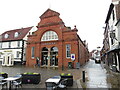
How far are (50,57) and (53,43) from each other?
343 cm

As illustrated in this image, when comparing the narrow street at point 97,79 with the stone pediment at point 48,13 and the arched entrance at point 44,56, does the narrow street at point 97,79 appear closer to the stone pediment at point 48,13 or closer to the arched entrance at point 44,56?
the arched entrance at point 44,56

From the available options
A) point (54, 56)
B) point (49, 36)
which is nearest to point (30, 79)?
point (54, 56)

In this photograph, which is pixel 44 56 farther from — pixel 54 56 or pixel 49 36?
pixel 49 36

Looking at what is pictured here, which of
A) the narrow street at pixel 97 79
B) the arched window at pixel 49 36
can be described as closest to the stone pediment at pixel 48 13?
the arched window at pixel 49 36

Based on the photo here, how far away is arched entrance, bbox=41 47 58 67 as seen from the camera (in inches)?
905

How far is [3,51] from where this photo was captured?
2989cm

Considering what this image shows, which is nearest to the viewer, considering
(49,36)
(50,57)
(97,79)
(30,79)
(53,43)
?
(30,79)

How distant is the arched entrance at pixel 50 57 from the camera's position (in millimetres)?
22984

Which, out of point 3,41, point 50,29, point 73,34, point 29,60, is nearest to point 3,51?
point 3,41

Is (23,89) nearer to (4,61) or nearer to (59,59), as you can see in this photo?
(59,59)

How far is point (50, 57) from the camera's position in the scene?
2333cm

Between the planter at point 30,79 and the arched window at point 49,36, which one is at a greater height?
the arched window at point 49,36

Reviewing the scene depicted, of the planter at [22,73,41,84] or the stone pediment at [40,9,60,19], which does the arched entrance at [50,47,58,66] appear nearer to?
the stone pediment at [40,9,60,19]

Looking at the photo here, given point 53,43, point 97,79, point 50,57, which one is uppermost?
point 53,43
